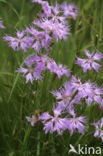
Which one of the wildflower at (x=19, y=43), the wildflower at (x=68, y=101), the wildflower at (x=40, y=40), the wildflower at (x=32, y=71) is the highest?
the wildflower at (x=19, y=43)

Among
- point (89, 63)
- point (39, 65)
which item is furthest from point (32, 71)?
point (89, 63)

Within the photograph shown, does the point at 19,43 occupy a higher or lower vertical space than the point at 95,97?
higher

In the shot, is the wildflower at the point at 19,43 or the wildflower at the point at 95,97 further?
the wildflower at the point at 19,43

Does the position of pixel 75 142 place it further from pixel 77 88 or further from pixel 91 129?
pixel 77 88

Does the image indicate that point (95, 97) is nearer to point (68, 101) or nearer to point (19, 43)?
point (68, 101)

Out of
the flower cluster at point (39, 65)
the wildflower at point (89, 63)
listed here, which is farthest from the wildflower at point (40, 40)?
the wildflower at point (89, 63)

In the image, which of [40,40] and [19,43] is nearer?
[40,40]

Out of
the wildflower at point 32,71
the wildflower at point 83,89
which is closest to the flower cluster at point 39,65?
the wildflower at point 32,71

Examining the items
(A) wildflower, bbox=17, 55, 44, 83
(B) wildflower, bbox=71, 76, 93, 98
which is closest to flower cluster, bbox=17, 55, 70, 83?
(A) wildflower, bbox=17, 55, 44, 83

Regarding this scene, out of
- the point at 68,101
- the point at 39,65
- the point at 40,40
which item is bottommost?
the point at 68,101

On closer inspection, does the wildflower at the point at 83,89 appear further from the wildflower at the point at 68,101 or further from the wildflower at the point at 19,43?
the wildflower at the point at 19,43

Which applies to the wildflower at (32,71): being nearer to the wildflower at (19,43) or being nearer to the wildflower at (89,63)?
the wildflower at (19,43)

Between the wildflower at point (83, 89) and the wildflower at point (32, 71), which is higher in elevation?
the wildflower at point (32, 71)
